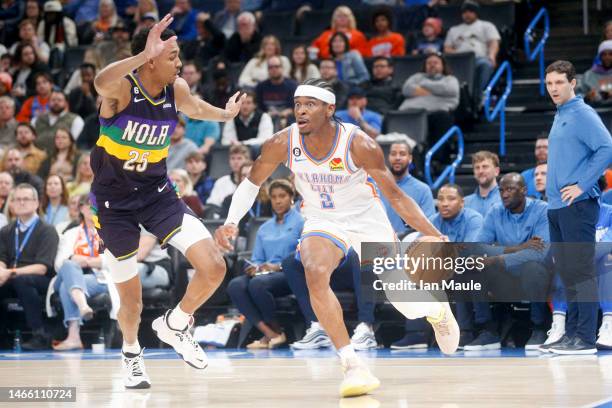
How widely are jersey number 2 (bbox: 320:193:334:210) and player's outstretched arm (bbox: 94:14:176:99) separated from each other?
4.29 ft

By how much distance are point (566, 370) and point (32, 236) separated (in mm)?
6120

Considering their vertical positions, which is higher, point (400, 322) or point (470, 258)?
point (470, 258)

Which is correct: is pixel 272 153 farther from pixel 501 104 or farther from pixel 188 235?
pixel 501 104

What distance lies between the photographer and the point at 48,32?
54.6 feet

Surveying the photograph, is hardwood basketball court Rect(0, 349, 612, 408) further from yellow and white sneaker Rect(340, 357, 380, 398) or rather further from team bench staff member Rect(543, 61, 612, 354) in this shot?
team bench staff member Rect(543, 61, 612, 354)

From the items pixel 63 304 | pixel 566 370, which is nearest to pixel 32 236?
pixel 63 304

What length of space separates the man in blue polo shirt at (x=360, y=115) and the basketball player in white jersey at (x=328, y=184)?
16.3 feet

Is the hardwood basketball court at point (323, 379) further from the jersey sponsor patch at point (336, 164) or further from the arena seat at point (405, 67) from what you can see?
the arena seat at point (405, 67)

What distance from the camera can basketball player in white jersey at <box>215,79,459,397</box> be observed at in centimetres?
647

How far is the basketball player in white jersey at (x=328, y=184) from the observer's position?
21.2ft

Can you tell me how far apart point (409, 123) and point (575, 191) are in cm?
436

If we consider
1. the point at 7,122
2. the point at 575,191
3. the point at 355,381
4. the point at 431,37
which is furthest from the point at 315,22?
the point at 355,381

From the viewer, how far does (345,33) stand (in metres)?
14.0

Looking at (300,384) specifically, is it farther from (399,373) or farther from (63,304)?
(63,304)
